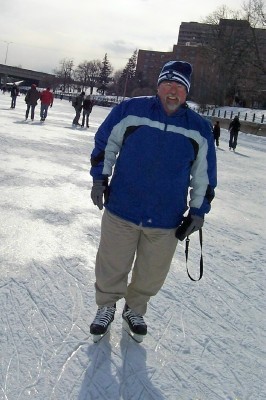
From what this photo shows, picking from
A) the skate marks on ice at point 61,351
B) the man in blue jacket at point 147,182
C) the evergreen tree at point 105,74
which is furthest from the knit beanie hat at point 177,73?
the evergreen tree at point 105,74

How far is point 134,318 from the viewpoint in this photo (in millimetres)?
2703

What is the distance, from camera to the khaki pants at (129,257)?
8.30 ft

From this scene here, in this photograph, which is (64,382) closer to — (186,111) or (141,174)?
(141,174)

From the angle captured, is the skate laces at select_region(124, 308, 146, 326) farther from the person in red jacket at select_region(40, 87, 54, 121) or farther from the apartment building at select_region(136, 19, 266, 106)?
the apartment building at select_region(136, 19, 266, 106)

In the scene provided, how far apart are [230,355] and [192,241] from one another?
235 cm

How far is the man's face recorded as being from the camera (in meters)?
2.38

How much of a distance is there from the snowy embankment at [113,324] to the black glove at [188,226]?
695 mm

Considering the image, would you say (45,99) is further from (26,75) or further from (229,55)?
(26,75)

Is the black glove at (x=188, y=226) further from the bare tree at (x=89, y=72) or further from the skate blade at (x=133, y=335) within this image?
the bare tree at (x=89, y=72)

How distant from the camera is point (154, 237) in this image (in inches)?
99.6

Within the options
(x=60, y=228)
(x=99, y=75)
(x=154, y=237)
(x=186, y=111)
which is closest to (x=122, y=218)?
(x=154, y=237)

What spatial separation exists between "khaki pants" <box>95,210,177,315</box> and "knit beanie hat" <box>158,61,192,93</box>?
0.82 metres

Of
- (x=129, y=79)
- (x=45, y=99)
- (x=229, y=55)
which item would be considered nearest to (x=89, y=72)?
(x=129, y=79)

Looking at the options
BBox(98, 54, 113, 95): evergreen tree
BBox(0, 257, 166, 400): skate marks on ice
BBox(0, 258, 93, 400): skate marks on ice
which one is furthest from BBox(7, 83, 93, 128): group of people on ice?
BBox(98, 54, 113, 95): evergreen tree
